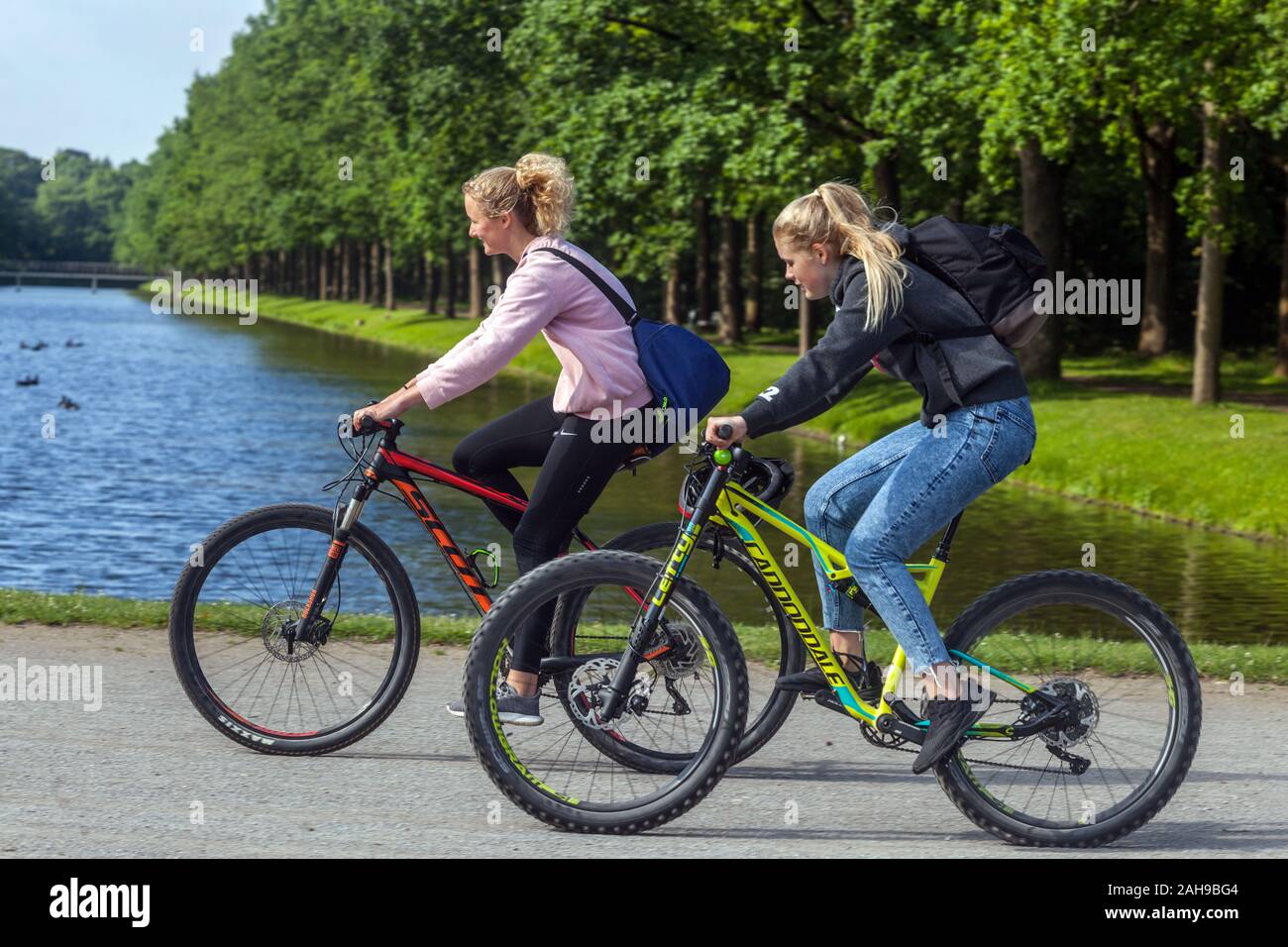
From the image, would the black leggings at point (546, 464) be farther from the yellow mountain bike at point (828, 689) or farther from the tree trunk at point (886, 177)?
the tree trunk at point (886, 177)

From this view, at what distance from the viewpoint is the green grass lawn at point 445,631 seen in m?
6.02

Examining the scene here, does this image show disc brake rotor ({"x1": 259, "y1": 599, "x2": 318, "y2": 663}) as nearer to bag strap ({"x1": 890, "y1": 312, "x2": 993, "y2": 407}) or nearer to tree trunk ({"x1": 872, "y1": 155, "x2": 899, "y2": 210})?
bag strap ({"x1": 890, "y1": 312, "x2": 993, "y2": 407})

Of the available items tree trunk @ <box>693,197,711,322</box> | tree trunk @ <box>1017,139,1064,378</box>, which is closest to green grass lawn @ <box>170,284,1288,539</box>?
tree trunk @ <box>1017,139,1064,378</box>

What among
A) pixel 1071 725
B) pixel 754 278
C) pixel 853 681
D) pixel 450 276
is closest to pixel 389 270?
pixel 450 276

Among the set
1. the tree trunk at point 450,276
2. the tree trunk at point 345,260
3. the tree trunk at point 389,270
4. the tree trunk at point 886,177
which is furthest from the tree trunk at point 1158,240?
the tree trunk at point 345,260

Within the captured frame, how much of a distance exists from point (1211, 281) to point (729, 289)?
63.9 feet

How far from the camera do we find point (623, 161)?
27641mm

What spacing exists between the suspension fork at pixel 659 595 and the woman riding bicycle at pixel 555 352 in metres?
0.34

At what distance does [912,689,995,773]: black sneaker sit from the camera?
4.90 meters

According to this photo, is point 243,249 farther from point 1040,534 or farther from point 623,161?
point 1040,534

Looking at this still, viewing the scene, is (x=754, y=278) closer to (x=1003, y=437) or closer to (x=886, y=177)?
(x=886, y=177)

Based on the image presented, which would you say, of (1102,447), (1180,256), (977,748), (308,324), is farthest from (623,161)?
(308,324)

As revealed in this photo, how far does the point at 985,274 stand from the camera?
4.91 metres

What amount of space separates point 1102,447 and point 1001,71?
4921 millimetres
